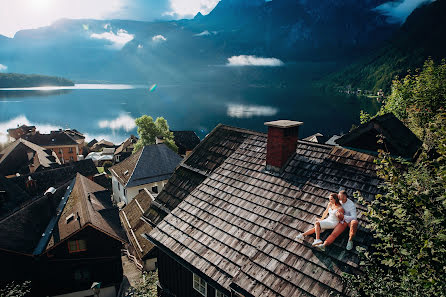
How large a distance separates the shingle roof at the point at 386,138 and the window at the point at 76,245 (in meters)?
21.1

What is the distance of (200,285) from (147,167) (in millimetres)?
27491

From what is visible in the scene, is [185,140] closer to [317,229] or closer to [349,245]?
[317,229]

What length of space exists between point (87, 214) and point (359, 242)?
22008 mm

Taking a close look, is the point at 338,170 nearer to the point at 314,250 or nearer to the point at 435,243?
the point at 314,250

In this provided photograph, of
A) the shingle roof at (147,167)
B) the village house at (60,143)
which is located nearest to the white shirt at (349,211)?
the shingle roof at (147,167)

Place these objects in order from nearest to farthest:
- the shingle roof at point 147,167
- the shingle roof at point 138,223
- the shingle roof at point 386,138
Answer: the shingle roof at point 386,138 < the shingle roof at point 138,223 < the shingle roof at point 147,167

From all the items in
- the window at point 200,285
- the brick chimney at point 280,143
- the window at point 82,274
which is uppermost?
the brick chimney at point 280,143

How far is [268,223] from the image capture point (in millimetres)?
8891

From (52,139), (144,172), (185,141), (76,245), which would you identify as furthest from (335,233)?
(52,139)

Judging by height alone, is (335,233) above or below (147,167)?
above

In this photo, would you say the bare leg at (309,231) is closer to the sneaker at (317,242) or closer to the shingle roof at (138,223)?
the sneaker at (317,242)

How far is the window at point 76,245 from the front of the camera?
2039 centimetres

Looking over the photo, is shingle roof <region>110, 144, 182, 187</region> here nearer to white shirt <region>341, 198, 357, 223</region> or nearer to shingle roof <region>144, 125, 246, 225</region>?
shingle roof <region>144, 125, 246, 225</region>

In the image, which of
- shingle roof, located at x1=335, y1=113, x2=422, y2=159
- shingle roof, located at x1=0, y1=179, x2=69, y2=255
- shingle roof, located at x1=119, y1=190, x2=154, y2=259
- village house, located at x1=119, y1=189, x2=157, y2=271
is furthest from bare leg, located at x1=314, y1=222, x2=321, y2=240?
shingle roof, located at x1=0, y1=179, x2=69, y2=255
